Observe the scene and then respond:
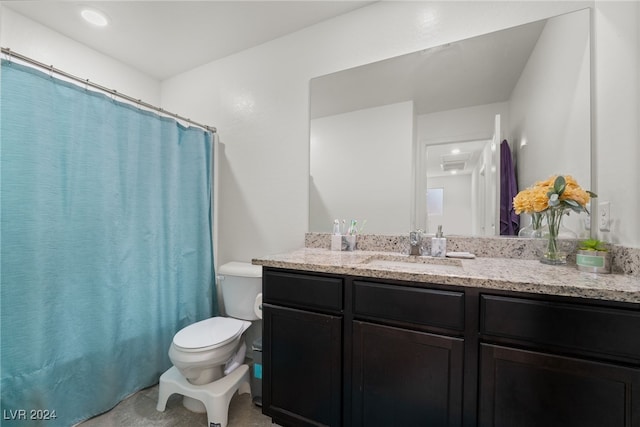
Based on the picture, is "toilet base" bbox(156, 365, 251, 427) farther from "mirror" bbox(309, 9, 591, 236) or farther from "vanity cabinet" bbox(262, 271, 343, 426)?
"mirror" bbox(309, 9, 591, 236)

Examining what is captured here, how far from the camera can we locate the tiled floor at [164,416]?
136 cm

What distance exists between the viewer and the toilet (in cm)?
134

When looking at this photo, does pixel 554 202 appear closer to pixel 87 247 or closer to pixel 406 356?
pixel 406 356

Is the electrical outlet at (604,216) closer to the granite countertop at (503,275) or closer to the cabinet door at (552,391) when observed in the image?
the granite countertop at (503,275)

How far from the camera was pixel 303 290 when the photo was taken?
1167 millimetres

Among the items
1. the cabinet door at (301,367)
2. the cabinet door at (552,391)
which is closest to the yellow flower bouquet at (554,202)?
the cabinet door at (552,391)

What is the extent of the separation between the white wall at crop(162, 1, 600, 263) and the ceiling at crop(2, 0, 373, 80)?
0.27ft

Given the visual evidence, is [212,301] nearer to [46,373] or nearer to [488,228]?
[46,373]

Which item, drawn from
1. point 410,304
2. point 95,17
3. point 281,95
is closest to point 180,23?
point 95,17

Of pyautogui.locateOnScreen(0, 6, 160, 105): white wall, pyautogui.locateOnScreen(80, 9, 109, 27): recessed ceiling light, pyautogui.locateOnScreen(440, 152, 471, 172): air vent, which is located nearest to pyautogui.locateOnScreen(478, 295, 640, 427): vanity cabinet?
pyautogui.locateOnScreen(440, 152, 471, 172): air vent

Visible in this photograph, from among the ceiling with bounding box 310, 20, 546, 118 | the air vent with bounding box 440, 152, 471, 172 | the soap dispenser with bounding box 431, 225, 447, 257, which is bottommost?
the soap dispenser with bounding box 431, 225, 447, 257

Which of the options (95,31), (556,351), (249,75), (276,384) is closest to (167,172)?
(249,75)

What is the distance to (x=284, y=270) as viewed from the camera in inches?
47.8

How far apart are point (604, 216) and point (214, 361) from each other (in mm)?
1978
